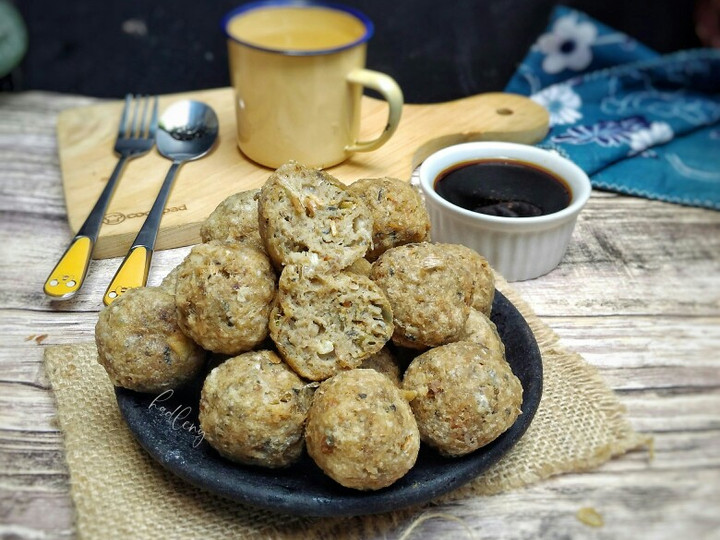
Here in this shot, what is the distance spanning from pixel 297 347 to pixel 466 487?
1.19 ft

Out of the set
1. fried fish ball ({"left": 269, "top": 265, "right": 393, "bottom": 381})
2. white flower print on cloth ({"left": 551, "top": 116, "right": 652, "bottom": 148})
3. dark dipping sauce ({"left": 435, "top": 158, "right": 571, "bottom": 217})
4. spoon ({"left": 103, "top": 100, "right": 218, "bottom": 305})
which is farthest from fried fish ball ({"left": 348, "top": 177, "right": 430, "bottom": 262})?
white flower print on cloth ({"left": 551, "top": 116, "right": 652, "bottom": 148})

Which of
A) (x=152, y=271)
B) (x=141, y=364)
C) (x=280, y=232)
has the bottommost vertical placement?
(x=152, y=271)

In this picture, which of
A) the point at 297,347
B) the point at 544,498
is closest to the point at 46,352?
the point at 297,347

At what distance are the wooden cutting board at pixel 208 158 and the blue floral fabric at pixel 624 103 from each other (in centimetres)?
18

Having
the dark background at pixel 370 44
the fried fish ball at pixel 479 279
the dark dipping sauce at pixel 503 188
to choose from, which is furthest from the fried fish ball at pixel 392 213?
the dark background at pixel 370 44

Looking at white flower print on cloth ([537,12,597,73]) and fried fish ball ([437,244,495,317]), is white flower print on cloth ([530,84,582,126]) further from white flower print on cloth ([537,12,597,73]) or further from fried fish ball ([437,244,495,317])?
fried fish ball ([437,244,495,317])

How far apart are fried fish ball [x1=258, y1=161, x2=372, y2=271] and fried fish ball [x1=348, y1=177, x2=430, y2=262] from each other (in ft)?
0.35

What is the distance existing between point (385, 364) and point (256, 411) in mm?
246

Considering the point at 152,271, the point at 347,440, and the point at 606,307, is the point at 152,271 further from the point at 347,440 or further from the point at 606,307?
the point at 606,307

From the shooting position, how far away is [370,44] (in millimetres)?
2832

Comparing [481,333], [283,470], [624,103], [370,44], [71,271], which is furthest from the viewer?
[370,44]

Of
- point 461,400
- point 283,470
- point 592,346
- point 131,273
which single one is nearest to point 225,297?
point 283,470

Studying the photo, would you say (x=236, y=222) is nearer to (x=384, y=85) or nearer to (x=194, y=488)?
(x=194, y=488)

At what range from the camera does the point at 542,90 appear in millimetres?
2670
